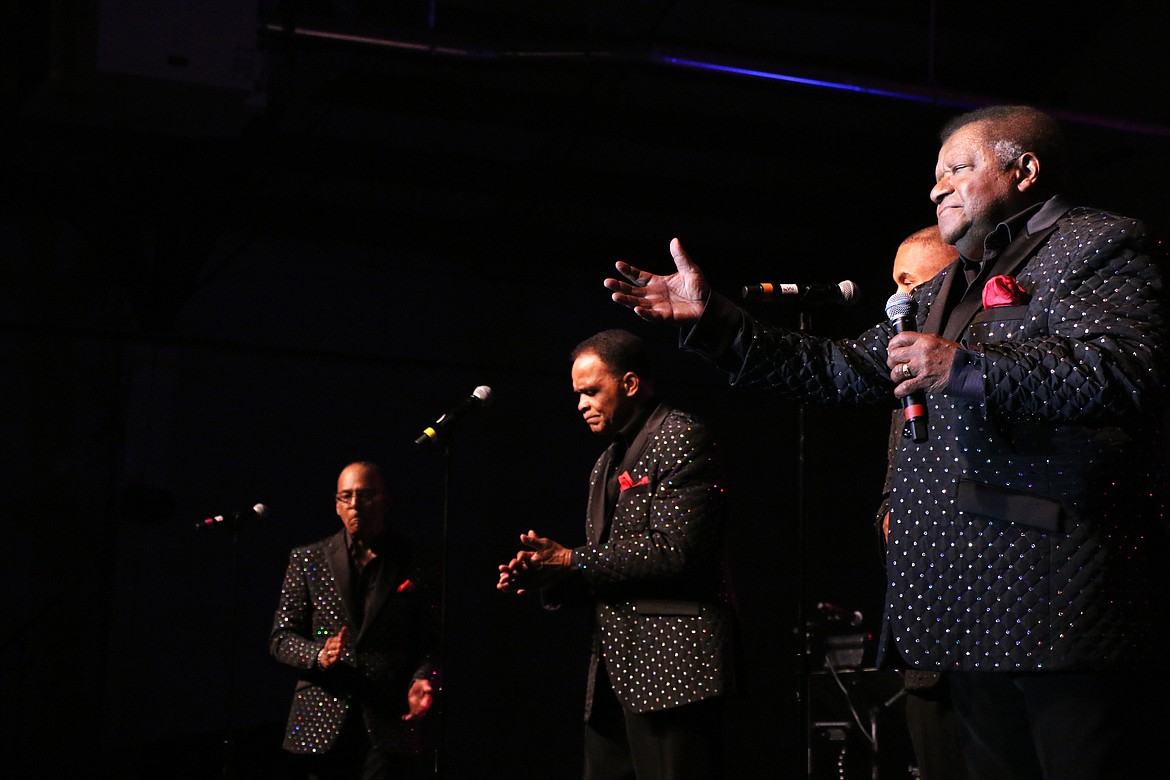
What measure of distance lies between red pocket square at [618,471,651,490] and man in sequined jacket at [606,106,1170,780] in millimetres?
1297

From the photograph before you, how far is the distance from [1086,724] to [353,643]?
331 centimetres

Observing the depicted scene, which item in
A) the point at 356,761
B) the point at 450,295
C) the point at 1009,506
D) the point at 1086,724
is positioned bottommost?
the point at 356,761

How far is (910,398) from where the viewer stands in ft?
6.20

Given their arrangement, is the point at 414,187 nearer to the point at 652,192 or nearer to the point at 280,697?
the point at 652,192


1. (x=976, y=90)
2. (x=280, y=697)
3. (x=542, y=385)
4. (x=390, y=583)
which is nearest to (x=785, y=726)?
(x=542, y=385)

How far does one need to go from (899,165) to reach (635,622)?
6.58m

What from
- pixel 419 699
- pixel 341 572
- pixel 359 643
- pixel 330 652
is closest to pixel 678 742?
pixel 419 699

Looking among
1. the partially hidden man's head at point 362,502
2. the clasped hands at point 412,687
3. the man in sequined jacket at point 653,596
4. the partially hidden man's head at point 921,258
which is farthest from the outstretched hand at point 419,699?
the partially hidden man's head at point 921,258

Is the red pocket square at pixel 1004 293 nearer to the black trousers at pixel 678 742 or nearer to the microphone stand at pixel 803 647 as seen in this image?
the microphone stand at pixel 803 647

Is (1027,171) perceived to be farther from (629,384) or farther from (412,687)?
(412,687)

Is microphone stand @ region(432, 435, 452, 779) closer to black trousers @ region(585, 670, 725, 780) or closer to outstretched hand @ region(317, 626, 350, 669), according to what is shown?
outstretched hand @ region(317, 626, 350, 669)

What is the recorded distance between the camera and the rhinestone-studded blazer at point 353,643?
4438 mm

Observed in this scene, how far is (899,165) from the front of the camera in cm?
891

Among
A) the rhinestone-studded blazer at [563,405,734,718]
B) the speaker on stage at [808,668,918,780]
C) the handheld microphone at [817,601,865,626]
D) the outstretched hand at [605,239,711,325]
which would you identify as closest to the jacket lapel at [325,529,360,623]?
the rhinestone-studded blazer at [563,405,734,718]
